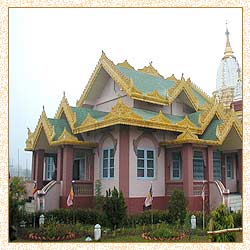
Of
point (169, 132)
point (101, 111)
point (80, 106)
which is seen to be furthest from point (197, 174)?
point (80, 106)

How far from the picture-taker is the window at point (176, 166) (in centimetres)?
1567

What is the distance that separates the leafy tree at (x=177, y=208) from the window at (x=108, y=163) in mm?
2611

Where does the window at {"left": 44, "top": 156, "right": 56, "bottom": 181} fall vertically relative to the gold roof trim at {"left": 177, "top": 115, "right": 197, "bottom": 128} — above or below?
below

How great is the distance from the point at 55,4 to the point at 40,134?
9.37 meters

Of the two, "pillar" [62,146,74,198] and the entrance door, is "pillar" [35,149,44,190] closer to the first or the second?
"pillar" [62,146,74,198]

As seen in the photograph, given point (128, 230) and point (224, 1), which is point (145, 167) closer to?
point (128, 230)

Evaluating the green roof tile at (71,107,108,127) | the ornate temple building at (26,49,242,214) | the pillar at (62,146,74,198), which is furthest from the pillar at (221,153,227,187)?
the pillar at (62,146,74,198)

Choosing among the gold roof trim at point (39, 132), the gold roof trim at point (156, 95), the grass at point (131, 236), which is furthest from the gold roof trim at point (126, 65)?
the grass at point (131, 236)

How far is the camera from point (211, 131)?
15828mm

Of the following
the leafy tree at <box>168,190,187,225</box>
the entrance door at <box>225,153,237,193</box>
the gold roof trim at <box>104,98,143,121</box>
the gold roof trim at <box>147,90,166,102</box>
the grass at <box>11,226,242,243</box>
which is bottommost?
the grass at <box>11,226,242,243</box>

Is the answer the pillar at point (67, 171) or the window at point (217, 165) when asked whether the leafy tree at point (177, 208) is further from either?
the window at point (217, 165)

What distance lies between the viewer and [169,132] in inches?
613

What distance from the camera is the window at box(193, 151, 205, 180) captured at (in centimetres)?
1556

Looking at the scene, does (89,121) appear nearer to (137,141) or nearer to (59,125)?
(137,141)
